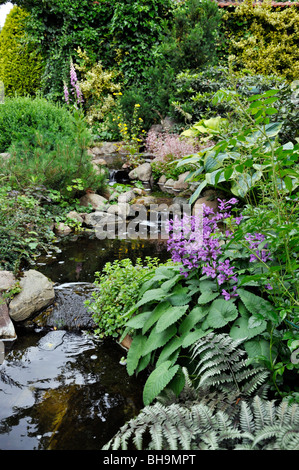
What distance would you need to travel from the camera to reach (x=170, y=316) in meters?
2.10

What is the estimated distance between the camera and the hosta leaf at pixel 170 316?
6.71 feet

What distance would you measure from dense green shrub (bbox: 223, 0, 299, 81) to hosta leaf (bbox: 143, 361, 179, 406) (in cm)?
942

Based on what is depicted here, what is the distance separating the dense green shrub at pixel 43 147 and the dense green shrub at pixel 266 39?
5.67 meters

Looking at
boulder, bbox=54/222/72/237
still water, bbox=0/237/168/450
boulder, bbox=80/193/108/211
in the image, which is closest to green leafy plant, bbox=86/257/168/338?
still water, bbox=0/237/168/450

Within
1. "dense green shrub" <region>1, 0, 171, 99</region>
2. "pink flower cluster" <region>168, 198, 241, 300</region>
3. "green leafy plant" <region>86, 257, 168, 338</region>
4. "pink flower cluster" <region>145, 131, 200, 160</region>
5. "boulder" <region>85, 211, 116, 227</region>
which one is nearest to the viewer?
A: "pink flower cluster" <region>168, 198, 241, 300</region>

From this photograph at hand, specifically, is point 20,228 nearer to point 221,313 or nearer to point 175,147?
point 221,313

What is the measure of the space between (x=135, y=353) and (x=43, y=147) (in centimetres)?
408

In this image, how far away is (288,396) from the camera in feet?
5.50

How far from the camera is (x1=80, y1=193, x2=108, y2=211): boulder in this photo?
5.79 meters

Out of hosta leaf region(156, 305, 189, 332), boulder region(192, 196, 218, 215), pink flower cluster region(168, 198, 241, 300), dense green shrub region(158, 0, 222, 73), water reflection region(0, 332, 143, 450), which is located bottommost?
water reflection region(0, 332, 143, 450)

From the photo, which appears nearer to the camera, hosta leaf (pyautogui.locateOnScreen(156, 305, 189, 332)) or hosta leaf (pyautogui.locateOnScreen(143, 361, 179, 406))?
hosta leaf (pyautogui.locateOnScreen(143, 361, 179, 406))

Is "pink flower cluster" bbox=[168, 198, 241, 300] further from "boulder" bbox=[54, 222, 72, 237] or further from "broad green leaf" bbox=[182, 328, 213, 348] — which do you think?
"boulder" bbox=[54, 222, 72, 237]

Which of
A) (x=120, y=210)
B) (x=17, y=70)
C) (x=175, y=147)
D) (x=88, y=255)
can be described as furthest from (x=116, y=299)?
(x=17, y=70)
